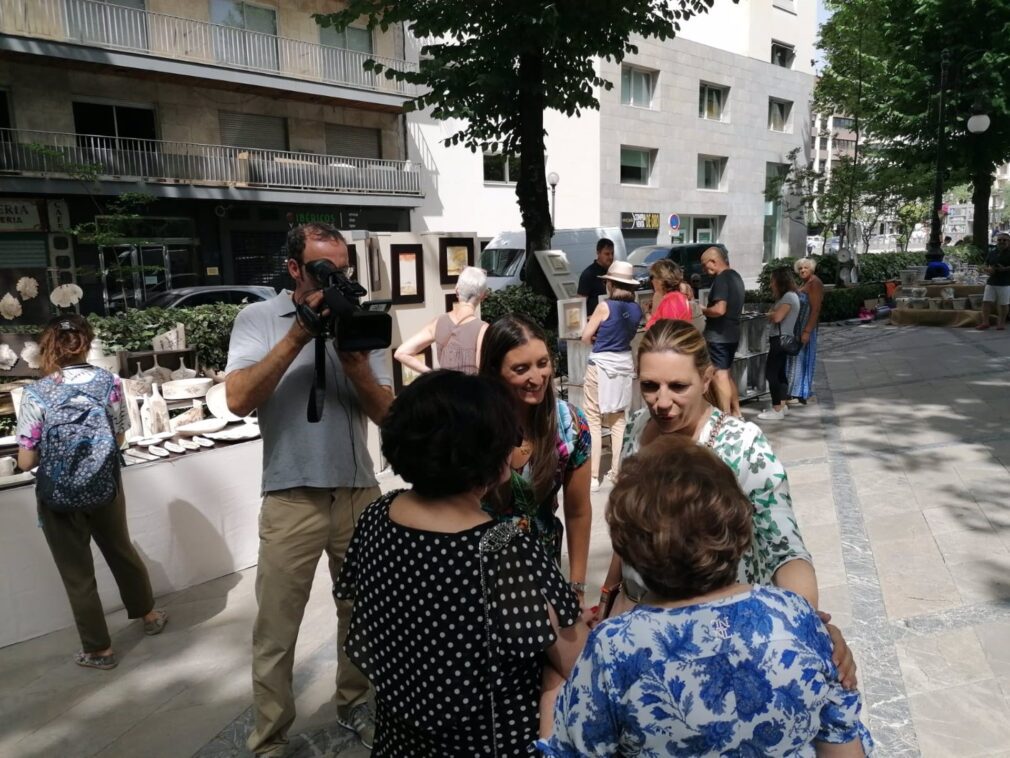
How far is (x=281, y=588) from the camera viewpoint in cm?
265

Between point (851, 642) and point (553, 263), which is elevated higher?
point (553, 263)

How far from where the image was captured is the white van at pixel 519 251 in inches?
615

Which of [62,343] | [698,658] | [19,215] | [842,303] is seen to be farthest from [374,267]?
[19,215]

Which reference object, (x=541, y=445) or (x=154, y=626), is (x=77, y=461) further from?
(x=541, y=445)

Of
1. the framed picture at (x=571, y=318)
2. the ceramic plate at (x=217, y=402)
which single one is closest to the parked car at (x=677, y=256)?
the framed picture at (x=571, y=318)

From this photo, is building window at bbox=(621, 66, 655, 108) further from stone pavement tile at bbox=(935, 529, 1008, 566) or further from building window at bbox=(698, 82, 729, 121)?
stone pavement tile at bbox=(935, 529, 1008, 566)

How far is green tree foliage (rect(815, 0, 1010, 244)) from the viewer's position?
1995 cm

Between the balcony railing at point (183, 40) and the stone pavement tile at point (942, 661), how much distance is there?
1734cm

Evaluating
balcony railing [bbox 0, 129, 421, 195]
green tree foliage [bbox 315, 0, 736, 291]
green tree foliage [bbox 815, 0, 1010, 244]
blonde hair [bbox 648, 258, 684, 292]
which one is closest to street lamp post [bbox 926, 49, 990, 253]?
green tree foliage [bbox 815, 0, 1010, 244]

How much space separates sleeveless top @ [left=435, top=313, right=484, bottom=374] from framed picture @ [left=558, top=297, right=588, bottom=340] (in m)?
1.79

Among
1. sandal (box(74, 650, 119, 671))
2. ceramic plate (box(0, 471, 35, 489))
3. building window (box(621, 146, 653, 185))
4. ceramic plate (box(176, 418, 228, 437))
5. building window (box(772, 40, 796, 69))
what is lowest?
sandal (box(74, 650, 119, 671))

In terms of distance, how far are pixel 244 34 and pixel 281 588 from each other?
782 inches

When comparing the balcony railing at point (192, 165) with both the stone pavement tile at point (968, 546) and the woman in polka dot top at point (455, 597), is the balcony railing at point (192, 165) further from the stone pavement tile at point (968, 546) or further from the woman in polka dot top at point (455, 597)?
the woman in polka dot top at point (455, 597)

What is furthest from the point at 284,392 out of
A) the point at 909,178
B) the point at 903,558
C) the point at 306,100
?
the point at 909,178
